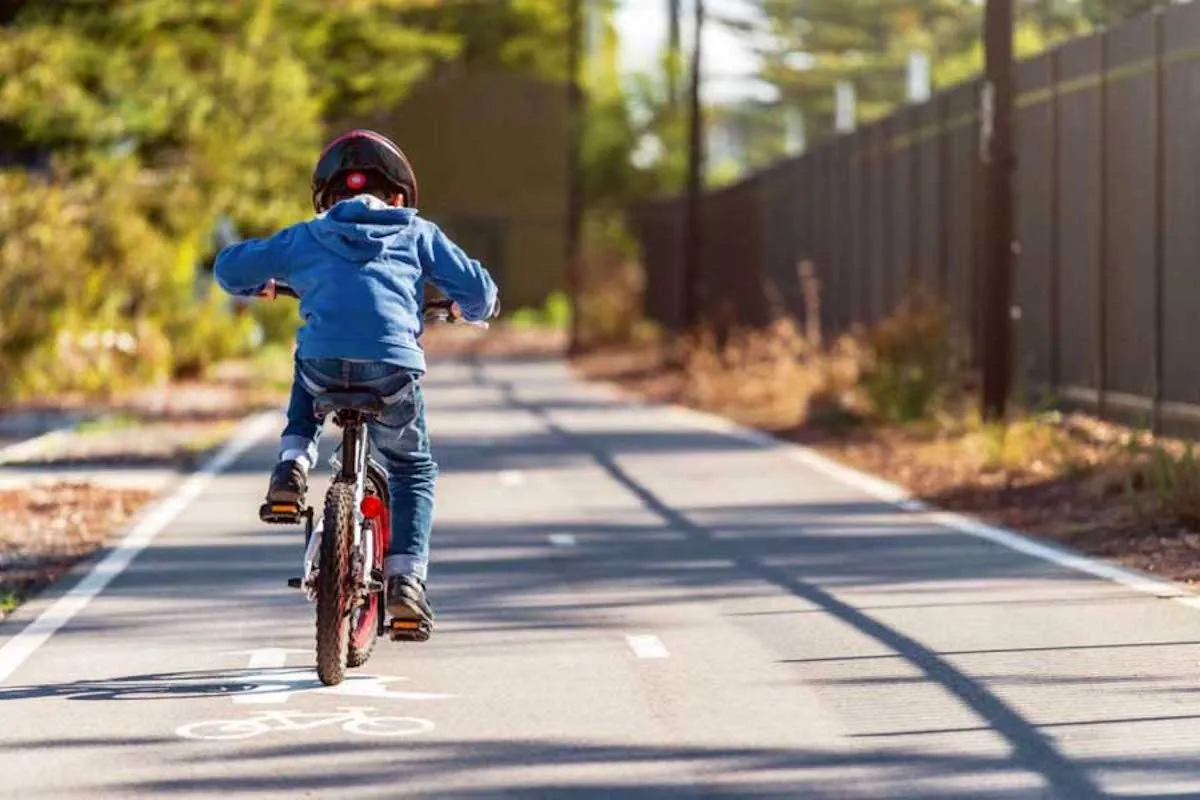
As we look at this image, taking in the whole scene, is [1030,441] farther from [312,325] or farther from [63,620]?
[312,325]

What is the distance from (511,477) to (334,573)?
11510 mm

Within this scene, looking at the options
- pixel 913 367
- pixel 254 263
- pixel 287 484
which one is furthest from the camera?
pixel 913 367

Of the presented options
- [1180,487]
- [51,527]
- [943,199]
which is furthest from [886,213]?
[1180,487]

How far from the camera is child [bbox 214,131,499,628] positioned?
9867 millimetres

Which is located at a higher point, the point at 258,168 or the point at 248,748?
the point at 258,168

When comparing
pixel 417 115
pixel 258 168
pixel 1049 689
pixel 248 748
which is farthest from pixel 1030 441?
pixel 417 115

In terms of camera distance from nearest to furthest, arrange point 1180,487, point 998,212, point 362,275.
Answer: point 362,275 → point 1180,487 → point 998,212

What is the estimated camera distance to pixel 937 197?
2823 cm

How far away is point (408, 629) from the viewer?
1010 cm

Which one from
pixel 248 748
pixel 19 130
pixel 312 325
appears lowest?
pixel 248 748

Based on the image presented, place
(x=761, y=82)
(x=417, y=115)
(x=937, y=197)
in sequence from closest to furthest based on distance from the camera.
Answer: (x=937, y=197) < (x=417, y=115) < (x=761, y=82)

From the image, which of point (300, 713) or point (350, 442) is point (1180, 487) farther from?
point (300, 713)

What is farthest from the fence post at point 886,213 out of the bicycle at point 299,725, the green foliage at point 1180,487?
the bicycle at point 299,725

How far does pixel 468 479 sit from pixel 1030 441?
13.0 feet
